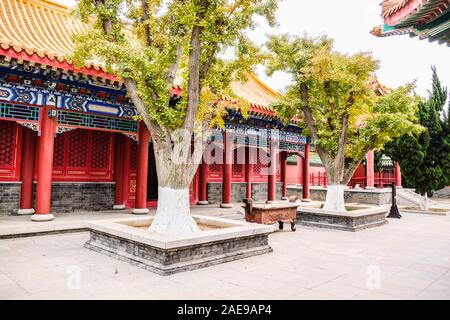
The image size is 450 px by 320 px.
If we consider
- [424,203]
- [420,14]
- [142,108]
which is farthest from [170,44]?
[424,203]

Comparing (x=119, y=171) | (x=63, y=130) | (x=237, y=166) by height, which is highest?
(x=63, y=130)

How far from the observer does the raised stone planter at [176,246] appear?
4590mm

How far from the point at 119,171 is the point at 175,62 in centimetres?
559

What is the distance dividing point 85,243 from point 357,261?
184 inches

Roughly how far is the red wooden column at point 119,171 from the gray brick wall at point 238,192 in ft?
12.5

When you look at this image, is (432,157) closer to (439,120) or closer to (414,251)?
(439,120)

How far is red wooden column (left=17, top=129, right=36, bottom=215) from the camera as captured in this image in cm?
861

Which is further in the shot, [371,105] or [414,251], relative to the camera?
[371,105]

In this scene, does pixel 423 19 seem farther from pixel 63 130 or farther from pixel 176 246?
pixel 63 130

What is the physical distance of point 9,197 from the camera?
27.8ft

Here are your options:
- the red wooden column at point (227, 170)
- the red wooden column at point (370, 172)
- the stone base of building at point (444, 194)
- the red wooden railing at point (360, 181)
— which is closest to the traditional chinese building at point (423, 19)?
the red wooden column at point (227, 170)

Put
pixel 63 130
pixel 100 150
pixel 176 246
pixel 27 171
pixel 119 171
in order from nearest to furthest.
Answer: pixel 176 246
pixel 63 130
pixel 27 171
pixel 100 150
pixel 119 171
